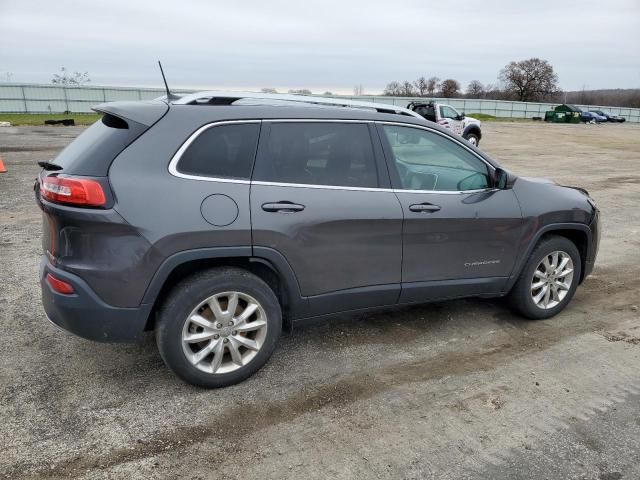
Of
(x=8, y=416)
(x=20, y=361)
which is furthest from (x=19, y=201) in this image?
(x=8, y=416)

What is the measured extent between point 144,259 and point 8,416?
117 cm

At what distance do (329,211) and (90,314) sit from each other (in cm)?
154

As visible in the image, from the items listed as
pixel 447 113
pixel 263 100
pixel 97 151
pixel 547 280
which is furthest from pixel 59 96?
pixel 547 280

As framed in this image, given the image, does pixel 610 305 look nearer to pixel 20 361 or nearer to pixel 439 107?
pixel 20 361

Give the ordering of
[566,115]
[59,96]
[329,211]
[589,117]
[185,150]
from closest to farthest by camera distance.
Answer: [185,150] → [329,211] → [59,96] → [566,115] → [589,117]

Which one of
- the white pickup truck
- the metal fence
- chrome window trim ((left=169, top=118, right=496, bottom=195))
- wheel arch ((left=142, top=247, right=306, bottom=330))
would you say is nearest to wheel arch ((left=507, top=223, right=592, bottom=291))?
chrome window trim ((left=169, top=118, right=496, bottom=195))

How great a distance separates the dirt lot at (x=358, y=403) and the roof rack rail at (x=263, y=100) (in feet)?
5.64

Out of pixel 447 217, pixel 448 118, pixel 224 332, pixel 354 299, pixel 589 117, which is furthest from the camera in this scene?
pixel 589 117

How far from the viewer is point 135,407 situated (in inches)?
122

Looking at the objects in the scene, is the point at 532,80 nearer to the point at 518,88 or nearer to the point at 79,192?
the point at 518,88

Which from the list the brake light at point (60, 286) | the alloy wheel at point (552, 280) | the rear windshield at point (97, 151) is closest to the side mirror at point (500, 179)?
the alloy wheel at point (552, 280)

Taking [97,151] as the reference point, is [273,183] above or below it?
below

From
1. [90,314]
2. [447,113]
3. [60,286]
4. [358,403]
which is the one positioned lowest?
[358,403]

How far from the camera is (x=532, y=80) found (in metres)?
85.4
